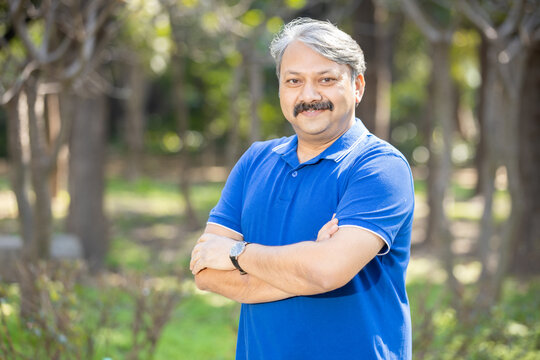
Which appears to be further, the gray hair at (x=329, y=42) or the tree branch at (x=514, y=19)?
the tree branch at (x=514, y=19)

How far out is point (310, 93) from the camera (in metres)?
2.17

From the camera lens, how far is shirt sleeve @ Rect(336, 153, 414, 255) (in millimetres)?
1976

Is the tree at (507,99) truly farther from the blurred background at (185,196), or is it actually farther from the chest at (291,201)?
the chest at (291,201)

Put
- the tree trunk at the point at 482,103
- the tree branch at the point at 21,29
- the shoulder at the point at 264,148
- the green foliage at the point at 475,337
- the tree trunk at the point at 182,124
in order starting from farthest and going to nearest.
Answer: the tree trunk at the point at 482,103 < the tree trunk at the point at 182,124 < the tree branch at the point at 21,29 < the green foliage at the point at 475,337 < the shoulder at the point at 264,148

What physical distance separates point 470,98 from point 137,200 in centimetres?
2027

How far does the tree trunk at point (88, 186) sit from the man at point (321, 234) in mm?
8215

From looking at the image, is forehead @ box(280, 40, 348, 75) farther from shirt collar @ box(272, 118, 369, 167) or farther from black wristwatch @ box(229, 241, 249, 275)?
black wristwatch @ box(229, 241, 249, 275)

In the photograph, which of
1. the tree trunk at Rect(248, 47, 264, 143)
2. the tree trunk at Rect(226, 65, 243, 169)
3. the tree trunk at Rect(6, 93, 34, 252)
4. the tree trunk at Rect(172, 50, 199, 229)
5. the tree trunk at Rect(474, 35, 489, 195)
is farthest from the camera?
the tree trunk at Rect(474, 35, 489, 195)

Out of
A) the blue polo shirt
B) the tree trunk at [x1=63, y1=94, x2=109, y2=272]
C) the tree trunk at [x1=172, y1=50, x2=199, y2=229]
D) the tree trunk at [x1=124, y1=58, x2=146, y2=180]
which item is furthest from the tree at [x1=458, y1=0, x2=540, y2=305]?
the tree trunk at [x1=124, y1=58, x2=146, y2=180]

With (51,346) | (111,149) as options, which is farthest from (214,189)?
(51,346)

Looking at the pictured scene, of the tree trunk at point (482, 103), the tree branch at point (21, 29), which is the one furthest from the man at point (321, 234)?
the tree trunk at point (482, 103)

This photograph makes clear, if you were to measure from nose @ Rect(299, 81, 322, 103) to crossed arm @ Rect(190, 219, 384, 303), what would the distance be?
401mm

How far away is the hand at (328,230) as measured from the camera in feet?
6.50

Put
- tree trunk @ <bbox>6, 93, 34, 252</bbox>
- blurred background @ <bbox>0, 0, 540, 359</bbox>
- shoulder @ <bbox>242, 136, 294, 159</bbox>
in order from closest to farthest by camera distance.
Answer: shoulder @ <bbox>242, 136, 294, 159</bbox>
blurred background @ <bbox>0, 0, 540, 359</bbox>
tree trunk @ <bbox>6, 93, 34, 252</bbox>
